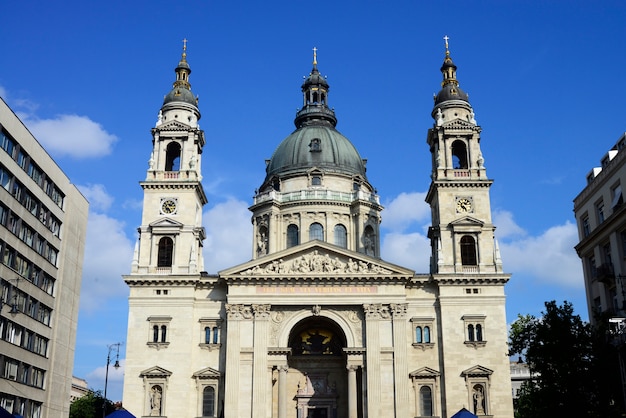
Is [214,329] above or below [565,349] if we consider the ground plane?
above

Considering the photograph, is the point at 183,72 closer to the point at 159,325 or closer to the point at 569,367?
the point at 159,325

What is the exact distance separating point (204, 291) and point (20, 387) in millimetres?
14600

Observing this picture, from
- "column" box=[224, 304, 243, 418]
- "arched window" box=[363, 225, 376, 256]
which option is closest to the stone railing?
"arched window" box=[363, 225, 376, 256]

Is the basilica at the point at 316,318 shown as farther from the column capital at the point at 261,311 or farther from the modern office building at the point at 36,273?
the modern office building at the point at 36,273

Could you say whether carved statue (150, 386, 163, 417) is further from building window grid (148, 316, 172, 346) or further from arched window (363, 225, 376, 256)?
arched window (363, 225, 376, 256)

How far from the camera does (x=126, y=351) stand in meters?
51.5

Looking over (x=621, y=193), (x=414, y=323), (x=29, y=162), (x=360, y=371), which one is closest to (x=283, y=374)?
(x=360, y=371)

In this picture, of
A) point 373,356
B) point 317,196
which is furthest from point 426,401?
point 317,196

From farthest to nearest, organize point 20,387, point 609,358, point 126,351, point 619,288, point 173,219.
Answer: point 173,219 < point 126,351 < point 20,387 < point 619,288 < point 609,358

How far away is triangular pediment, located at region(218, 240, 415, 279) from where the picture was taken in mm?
52594

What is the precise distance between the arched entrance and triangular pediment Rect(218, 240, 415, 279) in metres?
3.65

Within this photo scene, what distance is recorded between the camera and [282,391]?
51.1 m

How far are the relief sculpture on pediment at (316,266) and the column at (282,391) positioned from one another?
22.9 ft

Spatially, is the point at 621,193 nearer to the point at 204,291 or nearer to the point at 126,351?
the point at 204,291
